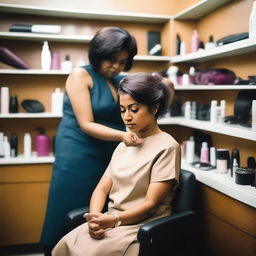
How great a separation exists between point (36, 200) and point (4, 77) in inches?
46.3

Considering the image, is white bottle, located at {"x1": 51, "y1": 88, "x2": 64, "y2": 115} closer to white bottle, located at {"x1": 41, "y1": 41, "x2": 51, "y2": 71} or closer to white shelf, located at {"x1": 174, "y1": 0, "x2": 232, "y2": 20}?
white bottle, located at {"x1": 41, "y1": 41, "x2": 51, "y2": 71}

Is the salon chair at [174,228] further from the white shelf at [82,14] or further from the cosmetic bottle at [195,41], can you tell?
the white shelf at [82,14]

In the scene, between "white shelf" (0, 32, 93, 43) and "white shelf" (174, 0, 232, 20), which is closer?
"white shelf" (174, 0, 232, 20)

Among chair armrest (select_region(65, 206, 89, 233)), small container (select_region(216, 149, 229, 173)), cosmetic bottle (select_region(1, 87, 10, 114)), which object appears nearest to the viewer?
chair armrest (select_region(65, 206, 89, 233))

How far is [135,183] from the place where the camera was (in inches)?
62.1

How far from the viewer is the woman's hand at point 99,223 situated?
146 centimetres

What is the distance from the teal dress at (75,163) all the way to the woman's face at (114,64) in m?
0.09

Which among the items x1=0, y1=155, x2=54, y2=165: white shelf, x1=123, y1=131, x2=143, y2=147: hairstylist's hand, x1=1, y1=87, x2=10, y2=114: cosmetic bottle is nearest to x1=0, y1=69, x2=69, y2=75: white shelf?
x1=1, y1=87, x2=10, y2=114: cosmetic bottle

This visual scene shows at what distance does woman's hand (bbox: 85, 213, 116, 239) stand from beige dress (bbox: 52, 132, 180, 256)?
29 millimetres

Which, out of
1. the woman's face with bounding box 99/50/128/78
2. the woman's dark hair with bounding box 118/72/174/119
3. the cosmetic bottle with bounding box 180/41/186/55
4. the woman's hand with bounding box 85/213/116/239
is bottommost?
the woman's hand with bounding box 85/213/116/239

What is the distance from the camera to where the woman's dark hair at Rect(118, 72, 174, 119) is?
1553mm

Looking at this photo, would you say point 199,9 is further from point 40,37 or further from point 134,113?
point 134,113

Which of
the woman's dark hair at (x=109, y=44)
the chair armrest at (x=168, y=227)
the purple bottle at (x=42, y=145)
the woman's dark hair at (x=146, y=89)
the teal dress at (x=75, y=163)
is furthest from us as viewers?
the purple bottle at (x=42, y=145)

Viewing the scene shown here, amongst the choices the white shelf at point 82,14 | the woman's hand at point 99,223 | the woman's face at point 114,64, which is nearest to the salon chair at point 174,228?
the woman's hand at point 99,223
